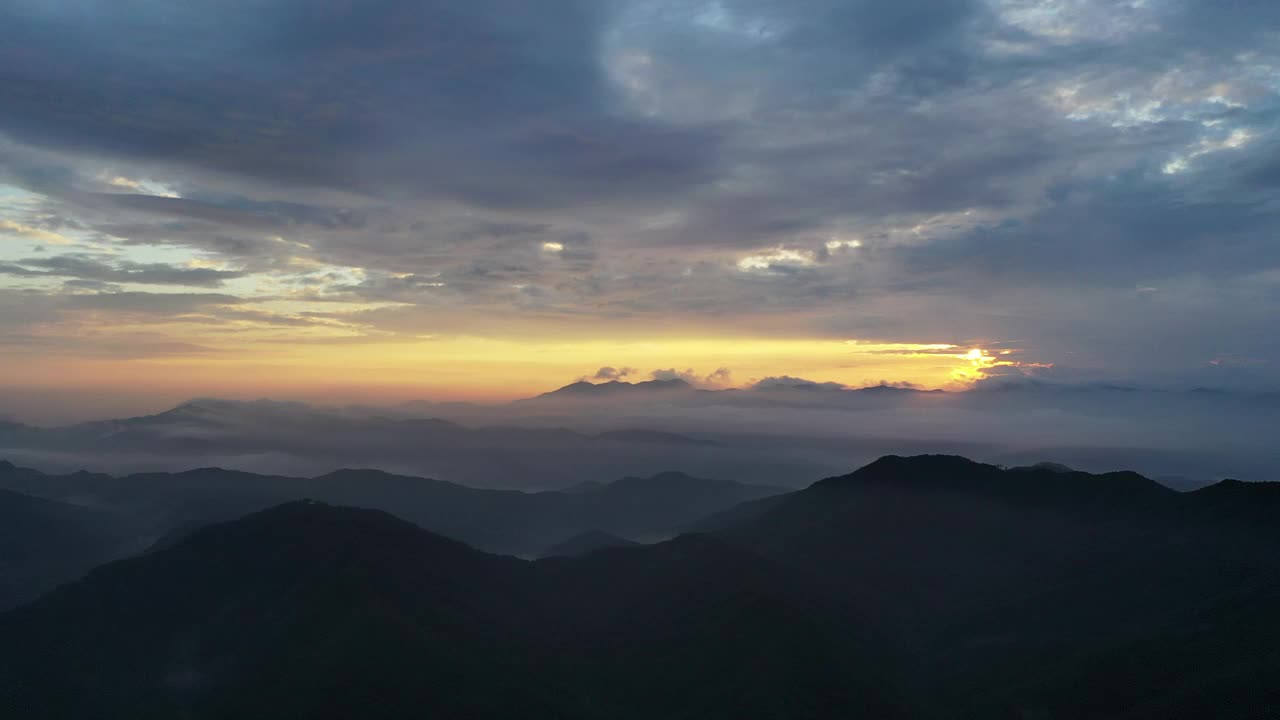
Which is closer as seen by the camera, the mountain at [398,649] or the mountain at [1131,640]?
the mountain at [1131,640]

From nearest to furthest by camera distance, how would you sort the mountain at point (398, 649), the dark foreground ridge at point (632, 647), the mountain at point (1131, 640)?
1. the mountain at point (1131, 640)
2. the dark foreground ridge at point (632, 647)
3. the mountain at point (398, 649)

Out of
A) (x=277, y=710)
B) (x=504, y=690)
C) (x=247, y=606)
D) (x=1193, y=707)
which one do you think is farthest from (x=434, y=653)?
(x=1193, y=707)

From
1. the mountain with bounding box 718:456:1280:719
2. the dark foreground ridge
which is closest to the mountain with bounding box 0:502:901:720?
the dark foreground ridge

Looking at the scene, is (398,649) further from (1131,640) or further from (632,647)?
(1131,640)

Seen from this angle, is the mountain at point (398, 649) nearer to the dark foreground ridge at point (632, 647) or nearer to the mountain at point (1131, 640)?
the dark foreground ridge at point (632, 647)

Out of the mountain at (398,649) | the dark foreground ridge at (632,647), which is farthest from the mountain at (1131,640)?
the mountain at (398,649)

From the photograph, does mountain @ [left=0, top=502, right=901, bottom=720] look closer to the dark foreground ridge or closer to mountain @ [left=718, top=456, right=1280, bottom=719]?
the dark foreground ridge

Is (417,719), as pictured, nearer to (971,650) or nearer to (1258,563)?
(971,650)

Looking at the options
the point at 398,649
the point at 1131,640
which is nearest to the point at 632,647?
the point at 398,649
